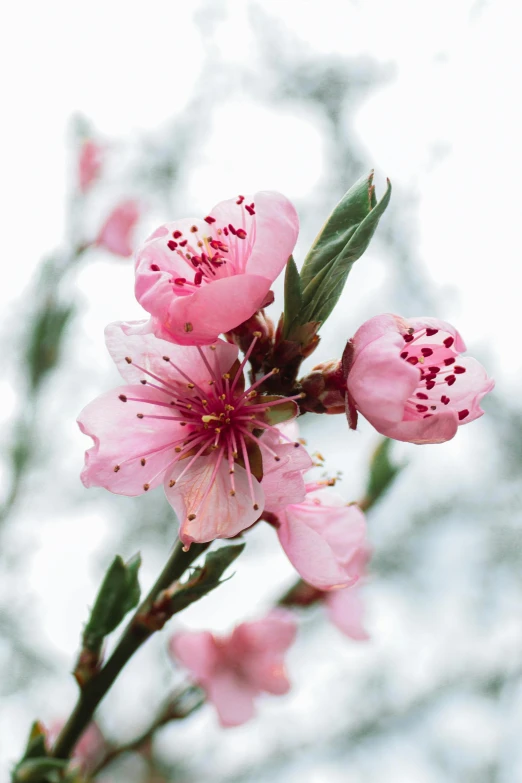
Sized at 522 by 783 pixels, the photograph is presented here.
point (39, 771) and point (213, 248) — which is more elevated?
point (213, 248)

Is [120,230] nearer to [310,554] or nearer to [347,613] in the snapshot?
[347,613]

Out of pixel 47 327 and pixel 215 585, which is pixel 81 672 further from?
pixel 47 327

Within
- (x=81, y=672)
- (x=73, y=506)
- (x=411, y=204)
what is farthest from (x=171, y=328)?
(x=411, y=204)

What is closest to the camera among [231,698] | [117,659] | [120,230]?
[117,659]

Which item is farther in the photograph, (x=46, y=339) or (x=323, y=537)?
(x=46, y=339)

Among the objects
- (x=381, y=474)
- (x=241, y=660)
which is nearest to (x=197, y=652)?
(x=241, y=660)

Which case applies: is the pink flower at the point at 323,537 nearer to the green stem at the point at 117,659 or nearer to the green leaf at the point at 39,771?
the green stem at the point at 117,659

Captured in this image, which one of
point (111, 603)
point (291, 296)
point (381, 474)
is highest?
point (291, 296)
